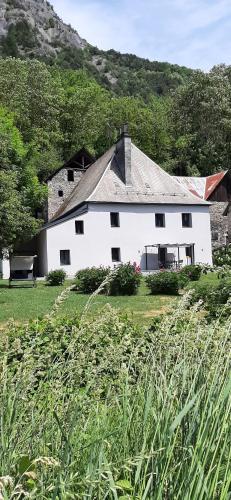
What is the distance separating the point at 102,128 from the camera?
63438 millimetres

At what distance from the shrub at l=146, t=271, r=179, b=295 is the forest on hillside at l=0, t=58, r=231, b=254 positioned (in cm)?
2527

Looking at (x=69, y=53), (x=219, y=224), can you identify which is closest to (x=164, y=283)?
(x=219, y=224)

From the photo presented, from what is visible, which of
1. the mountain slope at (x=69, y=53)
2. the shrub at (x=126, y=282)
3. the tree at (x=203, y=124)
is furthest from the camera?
the mountain slope at (x=69, y=53)

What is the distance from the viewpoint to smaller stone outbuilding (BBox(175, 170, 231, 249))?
1871 inches

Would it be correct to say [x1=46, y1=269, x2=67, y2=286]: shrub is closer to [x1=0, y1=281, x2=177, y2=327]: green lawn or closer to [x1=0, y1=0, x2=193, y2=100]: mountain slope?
[x1=0, y1=281, x2=177, y2=327]: green lawn

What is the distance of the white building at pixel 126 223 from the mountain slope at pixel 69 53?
7846 centimetres

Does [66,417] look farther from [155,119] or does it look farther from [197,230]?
[155,119]

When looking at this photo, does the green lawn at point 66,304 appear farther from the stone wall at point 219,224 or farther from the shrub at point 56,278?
the stone wall at point 219,224

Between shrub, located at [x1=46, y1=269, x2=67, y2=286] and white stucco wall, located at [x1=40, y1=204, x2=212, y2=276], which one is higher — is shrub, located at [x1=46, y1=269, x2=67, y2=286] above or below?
below

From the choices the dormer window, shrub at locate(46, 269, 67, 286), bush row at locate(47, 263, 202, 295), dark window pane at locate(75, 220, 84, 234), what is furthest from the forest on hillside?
bush row at locate(47, 263, 202, 295)

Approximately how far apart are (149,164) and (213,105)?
18.1 meters

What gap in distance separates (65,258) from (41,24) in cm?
15354

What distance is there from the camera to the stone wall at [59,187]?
153 feet

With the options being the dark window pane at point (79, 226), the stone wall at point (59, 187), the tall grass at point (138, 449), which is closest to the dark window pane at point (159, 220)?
the dark window pane at point (79, 226)
